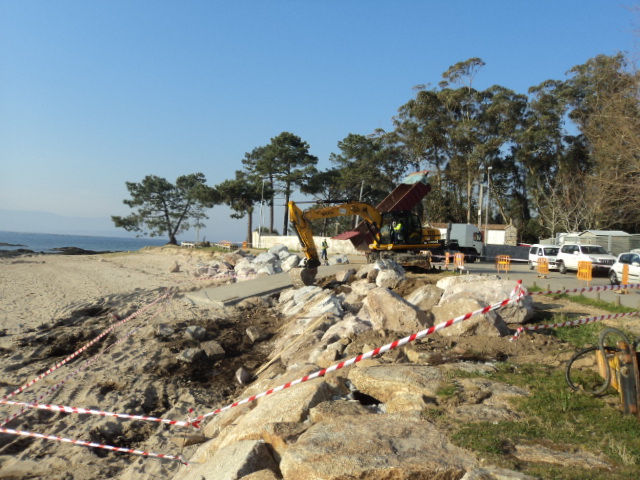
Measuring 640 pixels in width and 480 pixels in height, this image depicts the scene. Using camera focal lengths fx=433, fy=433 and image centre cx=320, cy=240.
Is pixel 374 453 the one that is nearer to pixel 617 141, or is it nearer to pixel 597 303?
pixel 597 303

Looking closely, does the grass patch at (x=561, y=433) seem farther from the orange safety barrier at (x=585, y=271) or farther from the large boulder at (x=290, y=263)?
the large boulder at (x=290, y=263)

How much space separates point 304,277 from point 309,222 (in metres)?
2.00

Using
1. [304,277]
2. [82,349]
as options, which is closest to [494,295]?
[304,277]

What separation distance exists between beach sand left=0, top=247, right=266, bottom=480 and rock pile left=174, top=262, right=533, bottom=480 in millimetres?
1033

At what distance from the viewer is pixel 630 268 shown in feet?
46.5

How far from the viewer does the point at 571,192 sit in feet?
130

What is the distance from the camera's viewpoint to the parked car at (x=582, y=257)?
1862cm

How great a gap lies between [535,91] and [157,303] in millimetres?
42757

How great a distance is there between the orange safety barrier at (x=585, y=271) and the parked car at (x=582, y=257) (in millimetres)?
3085

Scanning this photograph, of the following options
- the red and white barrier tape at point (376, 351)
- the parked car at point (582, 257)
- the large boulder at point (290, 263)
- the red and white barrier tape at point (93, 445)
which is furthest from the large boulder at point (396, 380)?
the parked car at point (582, 257)

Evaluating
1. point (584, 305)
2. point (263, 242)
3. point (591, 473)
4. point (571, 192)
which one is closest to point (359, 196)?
point (263, 242)

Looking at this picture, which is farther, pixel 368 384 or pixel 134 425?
pixel 134 425

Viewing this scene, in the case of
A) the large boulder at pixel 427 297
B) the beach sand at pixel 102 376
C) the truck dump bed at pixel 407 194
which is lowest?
the beach sand at pixel 102 376

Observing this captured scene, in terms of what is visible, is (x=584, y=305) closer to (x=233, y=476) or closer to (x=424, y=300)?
(x=424, y=300)
